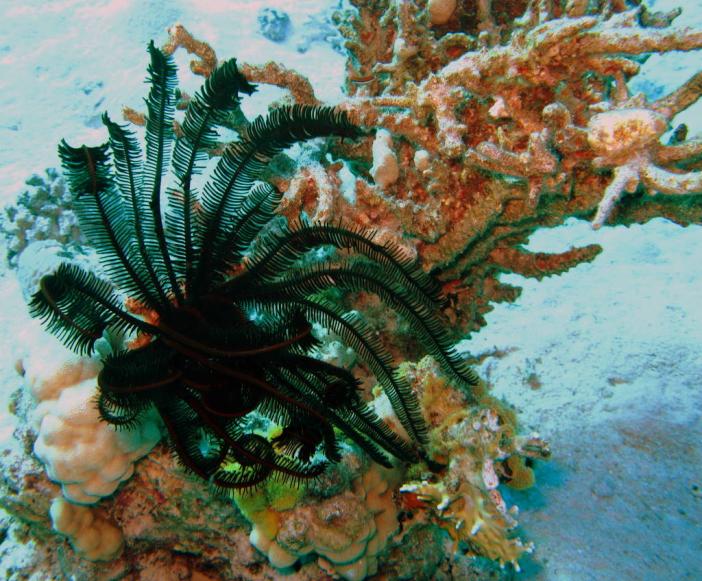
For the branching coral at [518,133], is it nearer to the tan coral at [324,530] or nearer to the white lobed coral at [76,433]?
the tan coral at [324,530]

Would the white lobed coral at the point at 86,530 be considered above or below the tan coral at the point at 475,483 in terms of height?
above

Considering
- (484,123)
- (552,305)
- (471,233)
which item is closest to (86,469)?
(471,233)

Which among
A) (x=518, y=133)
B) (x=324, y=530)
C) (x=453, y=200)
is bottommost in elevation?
(x=324, y=530)

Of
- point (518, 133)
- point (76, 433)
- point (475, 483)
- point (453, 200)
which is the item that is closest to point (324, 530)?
point (475, 483)

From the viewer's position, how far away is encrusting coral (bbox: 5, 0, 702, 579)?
9.36 feet

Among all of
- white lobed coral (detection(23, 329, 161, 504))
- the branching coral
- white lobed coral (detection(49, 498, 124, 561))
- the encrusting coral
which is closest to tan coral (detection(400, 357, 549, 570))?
the encrusting coral

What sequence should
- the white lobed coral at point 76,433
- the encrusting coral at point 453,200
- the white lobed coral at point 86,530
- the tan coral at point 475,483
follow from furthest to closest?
the white lobed coral at point 86,530, the white lobed coral at point 76,433, the tan coral at point 475,483, the encrusting coral at point 453,200

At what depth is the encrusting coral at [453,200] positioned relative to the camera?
2.85m

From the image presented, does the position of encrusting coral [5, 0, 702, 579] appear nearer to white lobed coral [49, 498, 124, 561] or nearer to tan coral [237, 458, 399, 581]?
tan coral [237, 458, 399, 581]

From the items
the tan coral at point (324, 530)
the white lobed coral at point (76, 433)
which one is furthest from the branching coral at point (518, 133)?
the white lobed coral at point (76, 433)

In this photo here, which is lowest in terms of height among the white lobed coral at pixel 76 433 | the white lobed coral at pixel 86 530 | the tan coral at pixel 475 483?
the tan coral at pixel 475 483

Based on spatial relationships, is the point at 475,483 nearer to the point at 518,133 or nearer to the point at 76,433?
the point at 518,133

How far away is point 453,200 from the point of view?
3.64 metres

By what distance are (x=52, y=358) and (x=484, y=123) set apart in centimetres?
377
